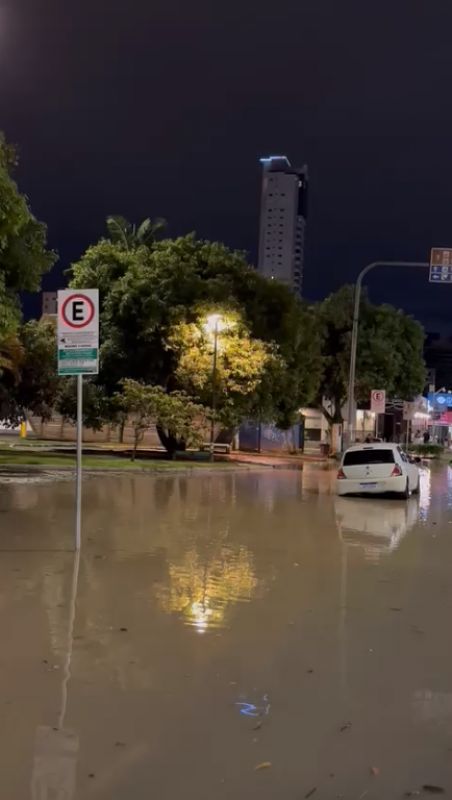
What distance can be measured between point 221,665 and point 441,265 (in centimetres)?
2082

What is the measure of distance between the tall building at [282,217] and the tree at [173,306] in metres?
98.4

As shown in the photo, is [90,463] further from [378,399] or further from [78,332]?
[78,332]

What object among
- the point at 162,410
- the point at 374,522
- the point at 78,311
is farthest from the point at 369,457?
the point at 162,410

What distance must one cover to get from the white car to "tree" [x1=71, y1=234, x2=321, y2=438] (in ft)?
Answer: 47.8

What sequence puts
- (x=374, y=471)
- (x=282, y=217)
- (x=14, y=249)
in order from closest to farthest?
(x=14, y=249) → (x=374, y=471) → (x=282, y=217)

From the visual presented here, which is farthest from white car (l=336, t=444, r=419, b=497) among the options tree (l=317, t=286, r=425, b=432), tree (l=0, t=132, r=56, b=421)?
tree (l=317, t=286, r=425, b=432)

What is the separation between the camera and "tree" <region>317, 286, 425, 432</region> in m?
53.1

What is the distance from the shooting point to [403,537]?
46.0 ft

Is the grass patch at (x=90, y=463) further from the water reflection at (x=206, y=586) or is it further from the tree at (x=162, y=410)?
the water reflection at (x=206, y=586)

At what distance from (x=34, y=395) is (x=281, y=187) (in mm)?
114227

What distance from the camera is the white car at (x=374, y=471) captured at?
836 inches

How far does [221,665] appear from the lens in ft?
21.0

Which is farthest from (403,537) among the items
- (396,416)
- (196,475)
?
(396,416)

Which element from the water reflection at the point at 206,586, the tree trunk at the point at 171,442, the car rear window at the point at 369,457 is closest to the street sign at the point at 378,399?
the tree trunk at the point at 171,442
